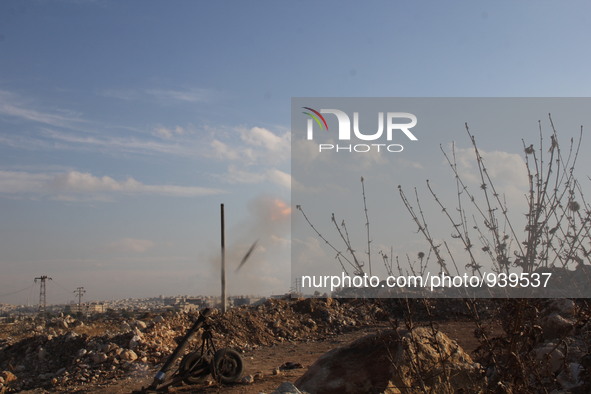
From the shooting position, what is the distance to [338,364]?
713cm

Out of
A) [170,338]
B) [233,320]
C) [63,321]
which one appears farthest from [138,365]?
[63,321]

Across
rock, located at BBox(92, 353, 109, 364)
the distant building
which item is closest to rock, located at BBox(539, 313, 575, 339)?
rock, located at BBox(92, 353, 109, 364)

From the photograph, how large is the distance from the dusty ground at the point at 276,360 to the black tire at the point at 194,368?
183 mm

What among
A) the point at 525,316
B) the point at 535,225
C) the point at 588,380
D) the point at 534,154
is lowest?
the point at 588,380

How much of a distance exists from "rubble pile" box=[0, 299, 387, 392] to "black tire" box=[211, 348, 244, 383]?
2888 mm

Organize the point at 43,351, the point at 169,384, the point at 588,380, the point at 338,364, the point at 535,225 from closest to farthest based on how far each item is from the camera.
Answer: the point at 535,225 < the point at 588,380 < the point at 338,364 < the point at 169,384 < the point at 43,351

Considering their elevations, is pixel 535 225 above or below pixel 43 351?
above

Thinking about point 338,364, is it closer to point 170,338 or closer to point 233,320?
point 170,338

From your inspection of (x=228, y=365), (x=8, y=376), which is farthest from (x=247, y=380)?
(x=8, y=376)

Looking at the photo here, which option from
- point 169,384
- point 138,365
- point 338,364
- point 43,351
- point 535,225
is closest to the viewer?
point 535,225

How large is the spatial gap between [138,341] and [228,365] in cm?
495

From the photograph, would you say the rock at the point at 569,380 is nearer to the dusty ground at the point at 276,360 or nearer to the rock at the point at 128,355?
the dusty ground at the point at 276,360

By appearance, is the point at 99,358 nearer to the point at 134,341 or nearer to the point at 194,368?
the point at 134,341

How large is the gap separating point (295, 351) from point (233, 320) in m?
3.32
